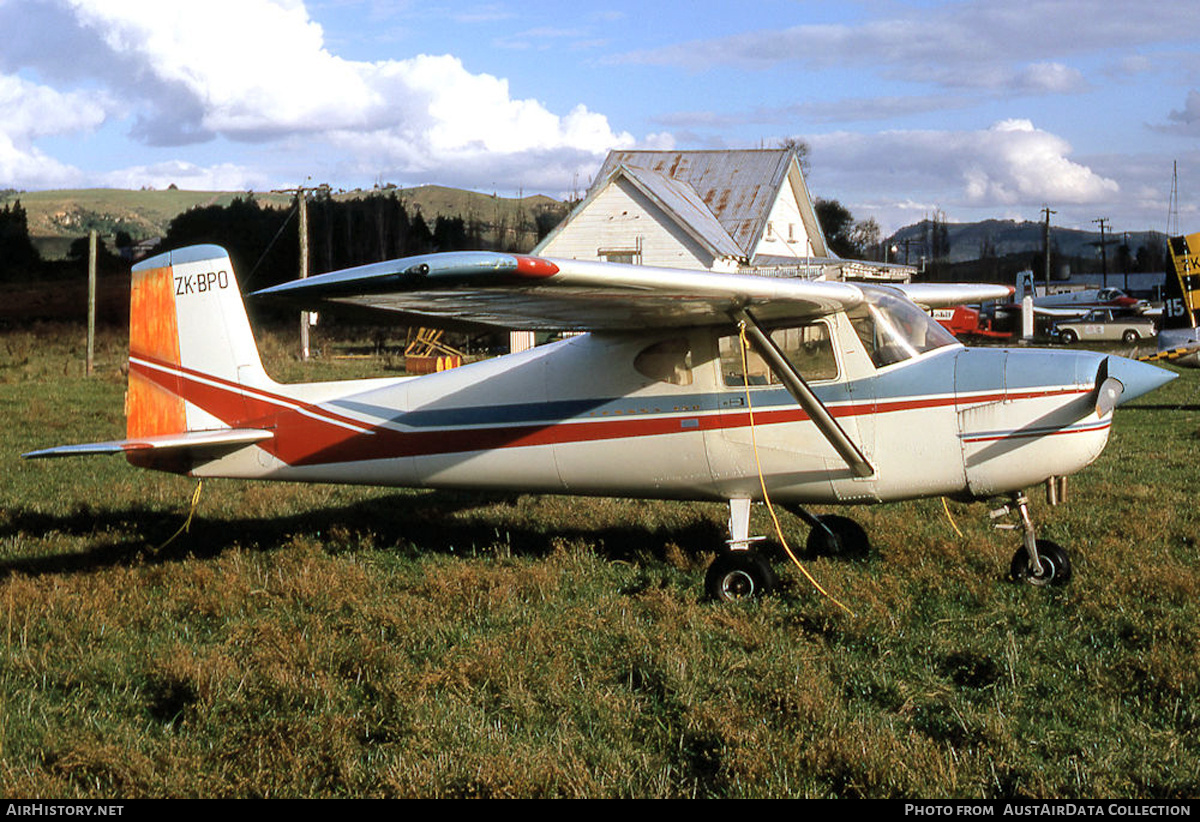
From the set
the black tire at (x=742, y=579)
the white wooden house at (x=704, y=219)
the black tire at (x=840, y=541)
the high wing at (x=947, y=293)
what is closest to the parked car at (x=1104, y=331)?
the white wooden house at (x=704, y=219)

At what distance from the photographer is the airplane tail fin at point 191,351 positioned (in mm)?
8484

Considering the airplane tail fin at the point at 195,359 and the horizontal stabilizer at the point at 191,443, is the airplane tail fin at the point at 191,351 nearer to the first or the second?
the airplane tail fin at the point at 195,359

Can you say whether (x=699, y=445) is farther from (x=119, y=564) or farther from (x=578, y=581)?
(x=119, y=564)

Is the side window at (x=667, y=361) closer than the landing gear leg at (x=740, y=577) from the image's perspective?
No

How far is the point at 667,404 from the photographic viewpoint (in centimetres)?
746

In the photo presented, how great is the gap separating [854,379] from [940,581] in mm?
1502

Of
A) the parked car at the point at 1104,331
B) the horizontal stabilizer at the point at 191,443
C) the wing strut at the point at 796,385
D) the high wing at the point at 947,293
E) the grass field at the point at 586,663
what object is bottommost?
the grass field at the point at 586,663

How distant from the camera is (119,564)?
796 cm

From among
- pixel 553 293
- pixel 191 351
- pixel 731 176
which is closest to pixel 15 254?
pixel 731 176

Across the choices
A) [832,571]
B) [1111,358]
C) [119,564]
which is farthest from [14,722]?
[1111,358]

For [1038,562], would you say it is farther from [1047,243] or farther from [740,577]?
[1047,243]

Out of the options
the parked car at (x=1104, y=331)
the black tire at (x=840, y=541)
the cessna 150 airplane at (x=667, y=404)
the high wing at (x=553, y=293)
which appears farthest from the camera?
the parked car at (x=1104, y=331)

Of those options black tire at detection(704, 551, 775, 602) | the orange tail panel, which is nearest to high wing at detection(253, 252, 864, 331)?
black tire at detection(704, 551, 775, 602)

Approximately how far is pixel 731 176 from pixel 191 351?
3093 centimetres
